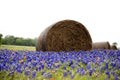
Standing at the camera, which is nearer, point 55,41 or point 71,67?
point 71,67

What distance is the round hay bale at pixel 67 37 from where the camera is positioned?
40.7 feet

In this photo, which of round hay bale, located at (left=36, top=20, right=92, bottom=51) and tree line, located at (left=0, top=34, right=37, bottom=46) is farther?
tree line, located at (left=0, top=34, right=37, bottom=46)

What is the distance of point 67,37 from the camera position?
42.8ft

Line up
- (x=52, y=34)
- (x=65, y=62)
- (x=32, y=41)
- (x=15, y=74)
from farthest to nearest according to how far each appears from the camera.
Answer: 1. (x=32, y=41)
2. (x=52, y=34)
3. (x=65, y=62)
4. (x=15, y=74)

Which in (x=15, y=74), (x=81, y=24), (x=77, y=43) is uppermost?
(x=81, y=24)

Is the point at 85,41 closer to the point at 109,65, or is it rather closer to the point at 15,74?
the point at 109,65

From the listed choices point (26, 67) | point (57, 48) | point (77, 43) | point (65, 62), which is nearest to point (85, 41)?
point (77, 43)

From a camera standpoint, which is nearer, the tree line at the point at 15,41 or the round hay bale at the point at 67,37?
the round hay bale at the point at 67,37

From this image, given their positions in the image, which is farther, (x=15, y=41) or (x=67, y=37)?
(x=15, y=41)

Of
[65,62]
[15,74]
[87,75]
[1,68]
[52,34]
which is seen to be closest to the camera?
[87,75]

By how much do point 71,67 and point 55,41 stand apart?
552 cm

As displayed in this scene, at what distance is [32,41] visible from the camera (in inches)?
1400

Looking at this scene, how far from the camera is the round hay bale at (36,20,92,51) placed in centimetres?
1239

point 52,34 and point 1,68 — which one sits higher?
point 52,34
